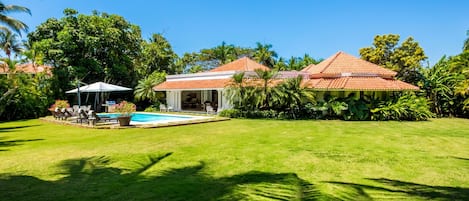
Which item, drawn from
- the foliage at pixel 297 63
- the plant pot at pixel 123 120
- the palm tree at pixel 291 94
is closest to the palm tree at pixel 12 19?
the plant pot at pixel 123 120

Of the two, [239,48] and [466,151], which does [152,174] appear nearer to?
[466,151]

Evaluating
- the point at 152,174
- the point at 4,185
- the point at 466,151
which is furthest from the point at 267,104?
the point at 4,185

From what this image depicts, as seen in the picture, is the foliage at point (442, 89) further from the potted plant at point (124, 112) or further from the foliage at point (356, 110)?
the potted plant at point (124, 112)

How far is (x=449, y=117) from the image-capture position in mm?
24688

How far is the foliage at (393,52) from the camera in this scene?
39.6 m

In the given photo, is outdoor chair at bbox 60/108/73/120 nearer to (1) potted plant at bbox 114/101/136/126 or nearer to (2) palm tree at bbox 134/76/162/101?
(1) potted plant at bbox 114/101/136/126

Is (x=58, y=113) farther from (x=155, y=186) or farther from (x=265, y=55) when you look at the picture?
(x=265, y=55)

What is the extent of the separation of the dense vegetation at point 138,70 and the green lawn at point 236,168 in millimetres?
8263

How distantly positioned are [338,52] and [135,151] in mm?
23096

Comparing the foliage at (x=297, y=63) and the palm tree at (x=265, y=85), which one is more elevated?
the foliage at (x=297, y=63)

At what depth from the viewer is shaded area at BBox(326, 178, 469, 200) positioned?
566 cm

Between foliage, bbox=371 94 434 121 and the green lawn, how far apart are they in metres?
8.30

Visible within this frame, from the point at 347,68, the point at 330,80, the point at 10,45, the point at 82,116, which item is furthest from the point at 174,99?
the point at 10,45

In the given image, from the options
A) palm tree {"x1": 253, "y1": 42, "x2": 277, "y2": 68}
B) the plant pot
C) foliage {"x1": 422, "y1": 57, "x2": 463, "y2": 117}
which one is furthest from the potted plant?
palm tree {"x1": 253, "y1": 42, "x2": 277, "y2": 68}
